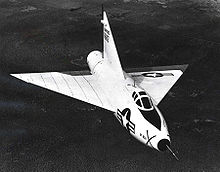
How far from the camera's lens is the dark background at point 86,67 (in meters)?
20.5

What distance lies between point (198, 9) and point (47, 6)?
20.1 m

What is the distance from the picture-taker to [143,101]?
67.3 ft

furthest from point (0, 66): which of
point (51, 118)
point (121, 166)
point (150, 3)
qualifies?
point (150, 3)

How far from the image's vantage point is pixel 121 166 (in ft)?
64.8

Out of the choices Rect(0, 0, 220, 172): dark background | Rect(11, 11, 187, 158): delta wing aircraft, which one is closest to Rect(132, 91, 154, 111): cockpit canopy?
Rect(11, 11, 187, 158): delta wing aircraft

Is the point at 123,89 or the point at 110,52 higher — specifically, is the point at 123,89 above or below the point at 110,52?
below

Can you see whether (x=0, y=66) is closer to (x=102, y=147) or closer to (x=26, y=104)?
(x=26, y=104)

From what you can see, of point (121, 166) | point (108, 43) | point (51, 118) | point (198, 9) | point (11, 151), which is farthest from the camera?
point (198, 9)

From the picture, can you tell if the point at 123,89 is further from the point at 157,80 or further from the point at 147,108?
the point at 157,80

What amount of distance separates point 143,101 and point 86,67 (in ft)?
37.7

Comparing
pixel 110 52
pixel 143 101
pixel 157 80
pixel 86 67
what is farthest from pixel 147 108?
pixel 86 67

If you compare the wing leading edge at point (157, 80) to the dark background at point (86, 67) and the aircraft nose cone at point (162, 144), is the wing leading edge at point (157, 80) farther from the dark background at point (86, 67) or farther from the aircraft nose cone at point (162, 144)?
the aircraft nose cone at point (162, 144)

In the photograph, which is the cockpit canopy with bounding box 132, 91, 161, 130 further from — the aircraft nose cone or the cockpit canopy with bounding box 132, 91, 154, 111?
the aircraft nose cone

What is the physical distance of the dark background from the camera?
20.5 metres
